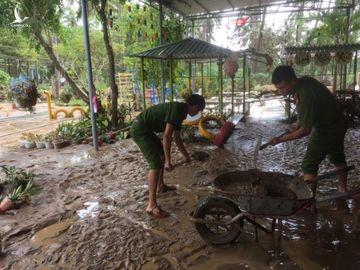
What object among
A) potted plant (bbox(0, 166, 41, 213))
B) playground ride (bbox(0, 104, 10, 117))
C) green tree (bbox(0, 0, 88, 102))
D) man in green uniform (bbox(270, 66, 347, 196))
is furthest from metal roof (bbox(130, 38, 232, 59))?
playground ride (bbox(0, 104, 10, 117))

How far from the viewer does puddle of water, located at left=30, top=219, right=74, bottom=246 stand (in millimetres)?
3730

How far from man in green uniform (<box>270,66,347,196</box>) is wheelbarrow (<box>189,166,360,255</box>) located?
321 millimetres

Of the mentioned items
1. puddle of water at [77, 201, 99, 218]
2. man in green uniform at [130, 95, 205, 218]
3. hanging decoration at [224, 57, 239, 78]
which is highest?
hanging decoration at [224, 57, 239, 78]

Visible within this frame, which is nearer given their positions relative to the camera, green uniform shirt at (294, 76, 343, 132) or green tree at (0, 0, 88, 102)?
green uniform shirt at (294, 76, 343, 132)

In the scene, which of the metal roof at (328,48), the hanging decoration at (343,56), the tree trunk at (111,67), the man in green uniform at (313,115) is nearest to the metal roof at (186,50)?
the tree trunk at (111,67)

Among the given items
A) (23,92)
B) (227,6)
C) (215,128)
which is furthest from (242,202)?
(227,6)

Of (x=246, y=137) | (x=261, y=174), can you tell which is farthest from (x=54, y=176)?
(x=246, y=137)

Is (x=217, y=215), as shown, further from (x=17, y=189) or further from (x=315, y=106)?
(x=17, y=189)

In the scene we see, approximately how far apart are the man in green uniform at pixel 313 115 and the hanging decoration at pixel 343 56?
8012 mm

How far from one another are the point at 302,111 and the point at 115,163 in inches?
167

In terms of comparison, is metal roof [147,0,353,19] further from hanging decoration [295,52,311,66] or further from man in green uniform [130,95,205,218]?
man in green uniform [130,95,205,218]

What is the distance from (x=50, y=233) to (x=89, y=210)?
71 centimetres

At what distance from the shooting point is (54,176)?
6105 mm

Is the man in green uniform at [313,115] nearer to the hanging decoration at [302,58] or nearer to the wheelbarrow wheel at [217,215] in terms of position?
the wheelbarrow wheel at [217,215]
